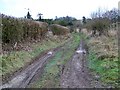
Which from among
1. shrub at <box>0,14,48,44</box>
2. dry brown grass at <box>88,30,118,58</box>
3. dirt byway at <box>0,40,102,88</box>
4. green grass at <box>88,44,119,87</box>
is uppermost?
shrub at <box>0,14,48,44</box>

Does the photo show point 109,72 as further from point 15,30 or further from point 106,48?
point 15,30

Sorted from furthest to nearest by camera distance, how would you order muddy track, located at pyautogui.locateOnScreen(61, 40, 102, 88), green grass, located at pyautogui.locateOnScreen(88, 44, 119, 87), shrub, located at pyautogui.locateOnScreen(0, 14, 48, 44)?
shrub, located at pyautogui.locateOnScreen(0, 14, 48, 44), green grass, located at pyautogui.locateOnScreen(88, 44, 119, 87), muddy track, located at pyautogui.locateOnScreen(61, 40, 102, 88)

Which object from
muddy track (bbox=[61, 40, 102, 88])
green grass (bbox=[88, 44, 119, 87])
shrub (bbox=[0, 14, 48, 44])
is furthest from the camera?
shrub (bbox=[0, 14, 48, 44])

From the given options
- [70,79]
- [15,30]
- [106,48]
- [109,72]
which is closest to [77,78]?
[70,79]

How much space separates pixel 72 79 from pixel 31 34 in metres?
18.0

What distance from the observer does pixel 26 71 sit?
44.4 ft

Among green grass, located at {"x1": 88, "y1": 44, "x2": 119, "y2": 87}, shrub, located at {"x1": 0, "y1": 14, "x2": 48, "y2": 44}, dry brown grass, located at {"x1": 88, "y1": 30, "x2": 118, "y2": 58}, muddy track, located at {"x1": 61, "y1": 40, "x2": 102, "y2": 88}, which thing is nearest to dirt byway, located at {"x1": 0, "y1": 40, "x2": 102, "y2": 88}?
muddy track, located at {"x1": 61, "y1": 40, "x2": 102, "y2": 88}

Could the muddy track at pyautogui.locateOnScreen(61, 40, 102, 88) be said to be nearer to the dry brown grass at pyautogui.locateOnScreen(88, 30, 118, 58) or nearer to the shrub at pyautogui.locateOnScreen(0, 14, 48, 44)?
the dry brown grass at pyautogui.locateOnScreen(88, 30, 118, 58)

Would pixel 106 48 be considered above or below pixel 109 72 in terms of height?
above

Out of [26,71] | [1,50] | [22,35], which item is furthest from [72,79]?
[22,35]

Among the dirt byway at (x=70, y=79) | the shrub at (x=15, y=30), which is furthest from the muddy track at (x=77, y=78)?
the shrub at (x=15, y=30)

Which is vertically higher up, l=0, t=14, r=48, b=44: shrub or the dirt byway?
l=0, t=14, r=48, b=44: shrub

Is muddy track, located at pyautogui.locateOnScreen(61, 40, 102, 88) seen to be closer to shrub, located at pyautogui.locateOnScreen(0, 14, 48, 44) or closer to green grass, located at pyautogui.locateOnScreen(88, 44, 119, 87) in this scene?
green grass, located at pyautogui.locateOnScreen(88, 44, 119, 87)

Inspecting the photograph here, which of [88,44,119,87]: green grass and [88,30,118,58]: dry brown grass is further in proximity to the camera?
[88,30,118,58]: dry brown grass
